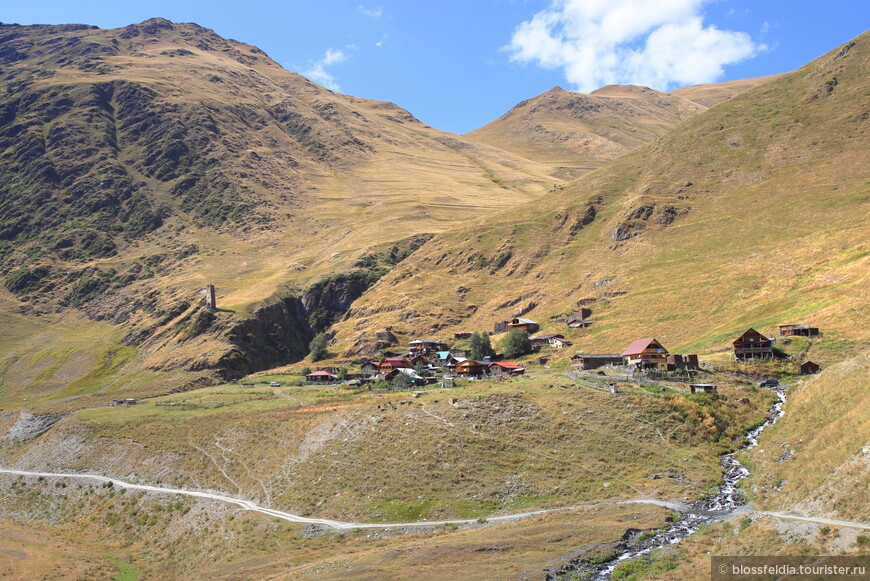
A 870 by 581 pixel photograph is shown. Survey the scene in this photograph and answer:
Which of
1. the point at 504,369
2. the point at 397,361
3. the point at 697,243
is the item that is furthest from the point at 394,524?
the point at 697,243

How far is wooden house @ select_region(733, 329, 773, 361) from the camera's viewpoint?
72.5m

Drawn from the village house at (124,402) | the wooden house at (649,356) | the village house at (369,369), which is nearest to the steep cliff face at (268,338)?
the village house at (124,402)

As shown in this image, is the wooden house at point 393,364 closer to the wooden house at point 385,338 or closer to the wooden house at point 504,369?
the wooden house at point 504,369

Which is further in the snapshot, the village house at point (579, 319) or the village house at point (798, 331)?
the village house at point (579, 319)

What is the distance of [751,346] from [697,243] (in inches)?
2157

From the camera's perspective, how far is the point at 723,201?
137 meters

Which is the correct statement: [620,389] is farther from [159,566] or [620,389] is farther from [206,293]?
[206,293]

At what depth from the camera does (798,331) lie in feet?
246

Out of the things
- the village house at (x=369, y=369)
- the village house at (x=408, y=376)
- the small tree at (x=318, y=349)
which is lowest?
the village house at (x=408, y=376)

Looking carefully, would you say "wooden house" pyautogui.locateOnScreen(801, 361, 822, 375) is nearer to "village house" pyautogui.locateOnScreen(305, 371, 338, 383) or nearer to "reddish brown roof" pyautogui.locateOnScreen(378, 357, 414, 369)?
"reddish brown roof" pyautogui.locateOnScreen(378, 357, 414, 369)

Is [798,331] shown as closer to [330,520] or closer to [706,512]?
[706,512]

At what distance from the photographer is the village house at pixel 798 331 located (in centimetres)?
7344

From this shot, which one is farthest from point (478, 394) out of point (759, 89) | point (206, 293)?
point (759, 89)

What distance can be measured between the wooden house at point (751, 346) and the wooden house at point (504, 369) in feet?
88.6
